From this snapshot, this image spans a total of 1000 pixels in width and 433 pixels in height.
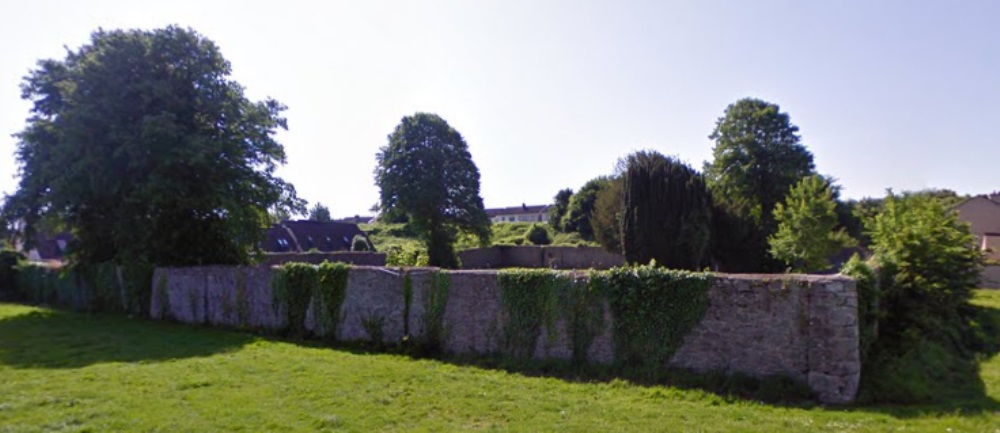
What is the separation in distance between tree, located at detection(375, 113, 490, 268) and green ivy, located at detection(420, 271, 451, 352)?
2921 centimetres

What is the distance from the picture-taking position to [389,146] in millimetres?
44281

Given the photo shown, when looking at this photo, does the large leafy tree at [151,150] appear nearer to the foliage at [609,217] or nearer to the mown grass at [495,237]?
the foliage at [609,217]

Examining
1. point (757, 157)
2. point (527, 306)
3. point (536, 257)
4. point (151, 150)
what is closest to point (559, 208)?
point (536, 257)

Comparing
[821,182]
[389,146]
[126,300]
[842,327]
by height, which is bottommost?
[126,300]

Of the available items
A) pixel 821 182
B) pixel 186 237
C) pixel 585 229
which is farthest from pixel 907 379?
pixel 585 229

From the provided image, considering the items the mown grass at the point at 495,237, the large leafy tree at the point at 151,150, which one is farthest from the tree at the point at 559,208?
the large leafy tree at the point at 151,150

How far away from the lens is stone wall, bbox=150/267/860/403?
26.1 feet

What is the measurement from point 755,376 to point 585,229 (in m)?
51.1

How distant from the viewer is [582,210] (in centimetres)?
6081

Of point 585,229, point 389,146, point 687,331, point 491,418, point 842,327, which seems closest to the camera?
point 491,418

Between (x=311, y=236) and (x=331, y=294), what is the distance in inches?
1733

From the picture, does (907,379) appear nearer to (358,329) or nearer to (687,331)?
(687,331)

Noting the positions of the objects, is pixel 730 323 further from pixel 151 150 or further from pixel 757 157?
pixel 757 157

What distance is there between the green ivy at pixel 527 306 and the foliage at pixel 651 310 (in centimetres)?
104
